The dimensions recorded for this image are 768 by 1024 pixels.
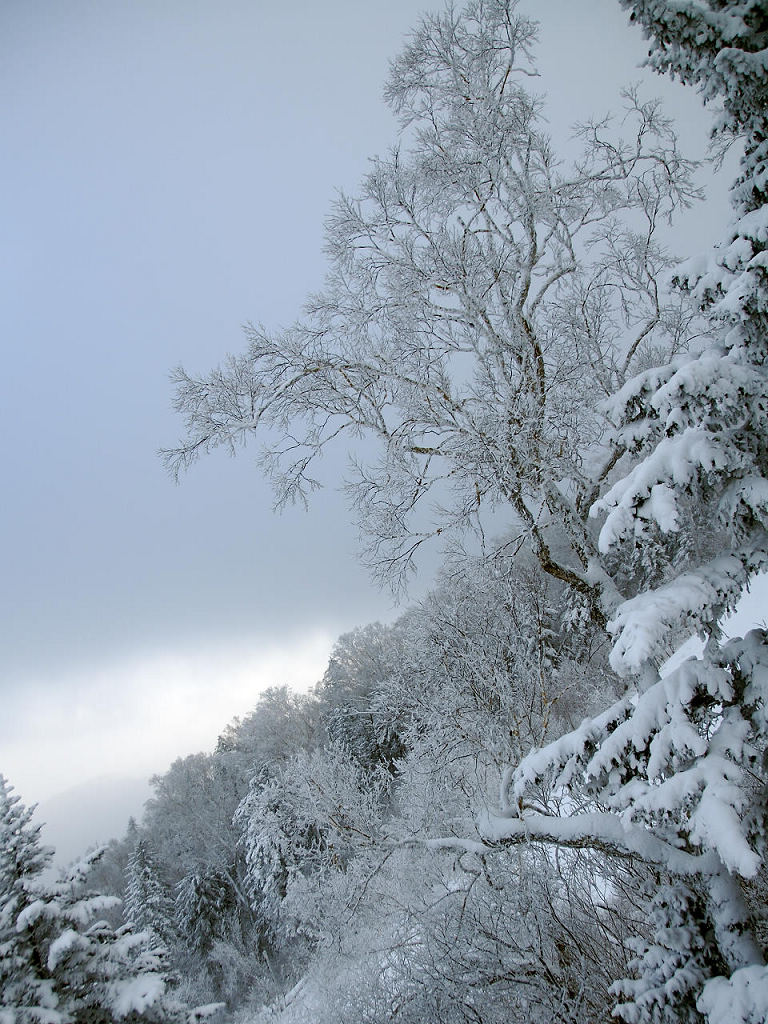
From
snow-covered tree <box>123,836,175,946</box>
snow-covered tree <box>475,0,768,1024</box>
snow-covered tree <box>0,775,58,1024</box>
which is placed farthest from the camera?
snow-covered tree <box>123,836,175,946</box>

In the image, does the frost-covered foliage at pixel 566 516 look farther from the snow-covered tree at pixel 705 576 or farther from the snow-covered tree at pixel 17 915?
the snow-covered tree at pixel 17 915

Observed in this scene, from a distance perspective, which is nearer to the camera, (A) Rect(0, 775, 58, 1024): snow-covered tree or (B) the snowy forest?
(B) the snowy forest

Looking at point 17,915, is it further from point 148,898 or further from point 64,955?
point 148,898

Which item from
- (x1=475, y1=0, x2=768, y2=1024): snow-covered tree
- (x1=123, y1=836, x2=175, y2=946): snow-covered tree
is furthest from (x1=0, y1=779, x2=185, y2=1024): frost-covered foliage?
(x1=123, y1=836, x2=175, y2=946): snow-covered tree

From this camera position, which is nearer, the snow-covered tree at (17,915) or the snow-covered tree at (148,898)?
the snow-covered tree at (17,915)

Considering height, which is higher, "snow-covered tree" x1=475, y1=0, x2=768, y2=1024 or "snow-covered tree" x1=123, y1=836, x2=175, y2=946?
"snow-covered tree" x1=475, y1=0, x2=768, y2=1024

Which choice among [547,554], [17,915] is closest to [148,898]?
[17,915]

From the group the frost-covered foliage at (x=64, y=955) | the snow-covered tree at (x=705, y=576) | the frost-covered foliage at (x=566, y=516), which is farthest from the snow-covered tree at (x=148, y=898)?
the snow-covered tree at (x=705, y=576)

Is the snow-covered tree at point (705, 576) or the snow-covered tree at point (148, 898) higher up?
the snow-covered tree at point (705, 576)

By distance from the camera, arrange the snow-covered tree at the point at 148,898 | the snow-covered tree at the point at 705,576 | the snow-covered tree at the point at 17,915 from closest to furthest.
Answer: the snow-covered tree at the point at 705,576 < the snow-covered tree at the point at 17,915 < the snow-covered tree at the point at 148,898

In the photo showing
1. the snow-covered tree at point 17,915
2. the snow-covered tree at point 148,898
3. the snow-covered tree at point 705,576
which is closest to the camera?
the snow-covered tree at point 705,576

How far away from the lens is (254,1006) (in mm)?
22078

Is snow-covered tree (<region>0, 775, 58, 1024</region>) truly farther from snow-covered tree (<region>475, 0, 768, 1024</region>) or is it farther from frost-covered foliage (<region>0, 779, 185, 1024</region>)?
snow-covered tree (<region>475, 0, 768, 1024</region>)

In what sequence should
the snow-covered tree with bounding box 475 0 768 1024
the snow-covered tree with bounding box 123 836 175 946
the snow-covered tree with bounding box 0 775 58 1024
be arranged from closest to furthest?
the snow-covered tree with bounding box 475 0 768 1024 < the snow-covered tree with bounding box 0 775 58 1024 < the snow-covered tree with bounding box 123 836 175 946
